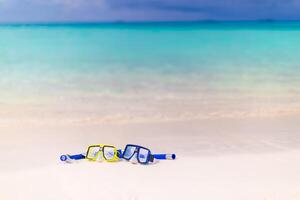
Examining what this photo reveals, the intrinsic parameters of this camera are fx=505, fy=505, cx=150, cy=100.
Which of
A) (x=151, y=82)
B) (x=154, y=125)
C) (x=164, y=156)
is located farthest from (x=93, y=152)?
(x=151, y=82)

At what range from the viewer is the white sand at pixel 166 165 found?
7.27 feet

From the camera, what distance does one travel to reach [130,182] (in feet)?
7.64

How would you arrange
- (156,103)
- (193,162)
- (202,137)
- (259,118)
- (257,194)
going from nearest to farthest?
(257,194)
(193,162)
(202,137)
(259,118)
(156,103)

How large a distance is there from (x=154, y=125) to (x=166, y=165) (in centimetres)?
89

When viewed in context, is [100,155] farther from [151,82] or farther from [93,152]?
[151,82]

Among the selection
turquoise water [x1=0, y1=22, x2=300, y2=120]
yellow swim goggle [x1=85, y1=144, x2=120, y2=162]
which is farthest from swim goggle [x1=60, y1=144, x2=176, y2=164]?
turquoise water [x1=0, y1=22, x2=300, y2=120]

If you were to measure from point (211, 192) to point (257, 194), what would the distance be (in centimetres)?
20

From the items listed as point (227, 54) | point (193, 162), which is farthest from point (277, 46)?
point (193, 162)

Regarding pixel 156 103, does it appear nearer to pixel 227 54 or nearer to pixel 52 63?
pixel 52 63

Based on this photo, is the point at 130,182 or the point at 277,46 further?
the point at 277,46

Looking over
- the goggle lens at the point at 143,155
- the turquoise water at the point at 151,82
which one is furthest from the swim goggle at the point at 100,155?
the turquoise water at the point at 151,82

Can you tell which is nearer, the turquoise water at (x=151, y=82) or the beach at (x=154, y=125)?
the beach at (x=154, y=125)

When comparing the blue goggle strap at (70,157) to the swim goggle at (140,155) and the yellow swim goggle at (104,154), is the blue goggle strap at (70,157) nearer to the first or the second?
the yellow swim goggle at (104,154)

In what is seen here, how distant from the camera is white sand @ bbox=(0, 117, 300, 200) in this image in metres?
2.22
